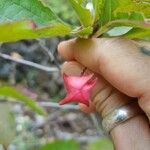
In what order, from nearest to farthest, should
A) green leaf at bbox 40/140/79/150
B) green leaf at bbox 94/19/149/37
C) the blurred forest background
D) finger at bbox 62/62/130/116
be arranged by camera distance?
green leaf at bbox 94/19/149/37 → finger at bbox 62/62/130/116 → green leaf at bbox 40/140/79/150 → the blurred forest background

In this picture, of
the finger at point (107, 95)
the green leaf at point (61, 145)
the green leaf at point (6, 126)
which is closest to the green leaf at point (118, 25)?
the finger at point (107, 95)

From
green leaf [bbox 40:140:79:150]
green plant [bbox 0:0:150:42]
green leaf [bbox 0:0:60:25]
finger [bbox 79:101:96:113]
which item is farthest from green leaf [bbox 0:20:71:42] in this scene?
green leaf [bbox 40:140:79:150]

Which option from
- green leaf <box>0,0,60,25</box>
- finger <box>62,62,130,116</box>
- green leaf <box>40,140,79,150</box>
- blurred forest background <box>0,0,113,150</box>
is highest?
green leaf <box>0,0,60,25</box>

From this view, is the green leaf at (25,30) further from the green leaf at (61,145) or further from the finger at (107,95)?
the green leaf at (61,145)

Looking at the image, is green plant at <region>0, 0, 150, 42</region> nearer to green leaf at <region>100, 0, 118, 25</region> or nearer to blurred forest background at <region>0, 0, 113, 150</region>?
green leaf at <region>100, 0, 118, 25</region>

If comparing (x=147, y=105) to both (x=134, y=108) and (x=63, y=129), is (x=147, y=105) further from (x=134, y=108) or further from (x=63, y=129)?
(x=63, y=129)

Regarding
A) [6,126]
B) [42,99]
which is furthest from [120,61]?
[42,99]

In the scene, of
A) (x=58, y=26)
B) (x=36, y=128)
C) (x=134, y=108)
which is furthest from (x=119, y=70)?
(x=36, y=128)
